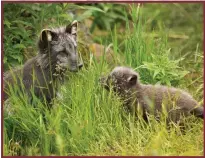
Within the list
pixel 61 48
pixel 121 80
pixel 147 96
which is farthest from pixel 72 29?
pixel 147 96

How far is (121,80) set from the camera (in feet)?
29.1

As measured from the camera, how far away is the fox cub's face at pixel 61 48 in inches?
349

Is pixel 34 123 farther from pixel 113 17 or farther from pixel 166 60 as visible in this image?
pixel 113 17

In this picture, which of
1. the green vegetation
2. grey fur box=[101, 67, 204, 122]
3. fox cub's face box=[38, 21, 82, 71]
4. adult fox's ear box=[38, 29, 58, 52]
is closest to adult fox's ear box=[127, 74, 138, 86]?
grey fur box=[101, 67, 204, 122]

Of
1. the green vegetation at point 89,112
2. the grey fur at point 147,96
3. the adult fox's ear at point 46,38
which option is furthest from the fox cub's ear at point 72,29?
the grey fur at point 147,96

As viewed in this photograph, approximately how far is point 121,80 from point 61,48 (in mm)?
882

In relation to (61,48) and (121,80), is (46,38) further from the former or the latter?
(121,80)

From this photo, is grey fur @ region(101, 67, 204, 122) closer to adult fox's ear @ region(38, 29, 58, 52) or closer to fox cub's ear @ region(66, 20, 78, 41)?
fox cub's ear @ region(66, 20, 78, 41)

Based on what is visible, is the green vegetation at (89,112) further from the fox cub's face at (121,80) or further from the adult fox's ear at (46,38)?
the adult fox's ear at (46,38)

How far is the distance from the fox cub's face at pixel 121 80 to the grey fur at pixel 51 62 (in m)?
0.43

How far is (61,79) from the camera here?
898 centimetres

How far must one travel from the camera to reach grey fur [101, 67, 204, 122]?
858 centimetres

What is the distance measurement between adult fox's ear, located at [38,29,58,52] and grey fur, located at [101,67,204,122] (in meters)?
0.84

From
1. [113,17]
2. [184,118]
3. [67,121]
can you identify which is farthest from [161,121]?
[113,17]
